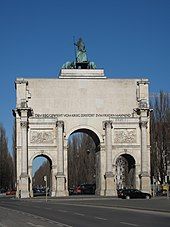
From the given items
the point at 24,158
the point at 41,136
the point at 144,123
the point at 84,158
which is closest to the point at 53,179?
the point at 24,158

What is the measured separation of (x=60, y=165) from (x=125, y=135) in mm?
9246

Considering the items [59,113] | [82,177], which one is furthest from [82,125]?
[82,177]

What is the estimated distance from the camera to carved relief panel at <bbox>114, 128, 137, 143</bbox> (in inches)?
2977

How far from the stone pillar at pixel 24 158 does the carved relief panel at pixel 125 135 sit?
11.5 meters

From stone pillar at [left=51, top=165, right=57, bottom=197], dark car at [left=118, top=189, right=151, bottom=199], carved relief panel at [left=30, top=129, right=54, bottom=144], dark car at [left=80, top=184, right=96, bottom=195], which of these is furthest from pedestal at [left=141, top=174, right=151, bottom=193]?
dark car at [left=80, top=184, right=96, bottom=195]

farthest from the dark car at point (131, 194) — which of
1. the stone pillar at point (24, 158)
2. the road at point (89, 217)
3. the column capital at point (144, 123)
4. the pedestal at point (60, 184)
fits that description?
the road at point (89, 217)

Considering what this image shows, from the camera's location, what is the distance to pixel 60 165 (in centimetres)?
7394

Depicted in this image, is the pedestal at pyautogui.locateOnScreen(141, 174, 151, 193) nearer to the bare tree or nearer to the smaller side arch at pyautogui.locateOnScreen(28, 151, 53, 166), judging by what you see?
the bare tree

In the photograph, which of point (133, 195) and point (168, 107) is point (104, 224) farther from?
point (168, 107)

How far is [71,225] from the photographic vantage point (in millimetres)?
25078

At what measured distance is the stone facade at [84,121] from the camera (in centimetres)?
7388

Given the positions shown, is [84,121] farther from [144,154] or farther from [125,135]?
[144,154]

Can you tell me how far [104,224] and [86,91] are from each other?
51.3 metres

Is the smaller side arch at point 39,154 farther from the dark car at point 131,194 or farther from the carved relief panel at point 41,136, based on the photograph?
the dark car at point 131,194
